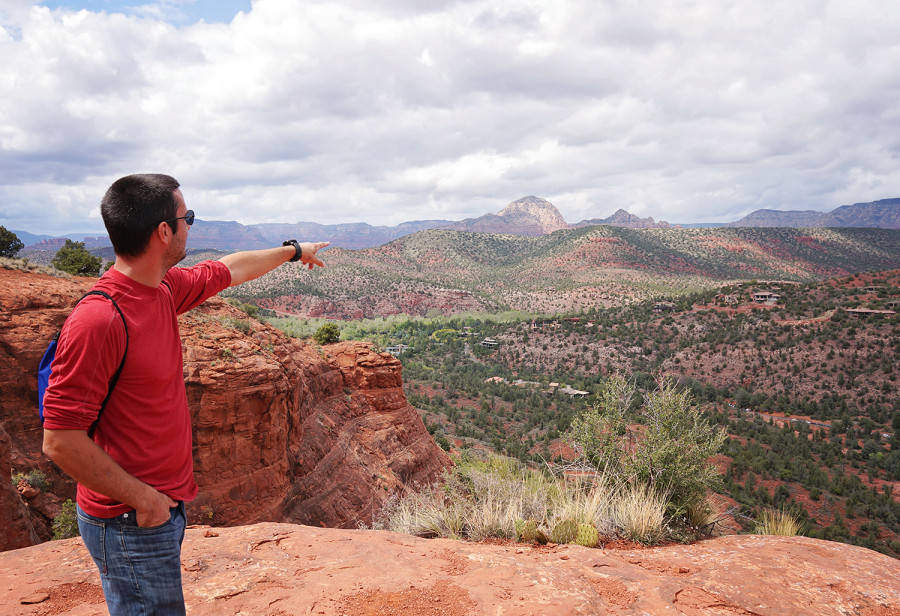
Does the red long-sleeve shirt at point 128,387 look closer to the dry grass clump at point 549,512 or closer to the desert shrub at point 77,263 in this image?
the dry grass clump at point 549,512

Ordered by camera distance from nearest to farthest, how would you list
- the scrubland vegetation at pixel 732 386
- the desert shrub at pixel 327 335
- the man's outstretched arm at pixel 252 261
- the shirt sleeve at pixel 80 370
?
the shirt sleeve at pixel 80 370 → the man's outstretched arm at pixel 252 261 → the desert shrub at pixel 327 335 → the scrubland vegetation at pixel 732 386

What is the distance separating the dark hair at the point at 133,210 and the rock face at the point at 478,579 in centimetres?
338

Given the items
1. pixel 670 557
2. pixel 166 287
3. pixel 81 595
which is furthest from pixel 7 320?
pixel 670 557

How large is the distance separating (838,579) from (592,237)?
115 meters

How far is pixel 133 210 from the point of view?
2213 millimetres

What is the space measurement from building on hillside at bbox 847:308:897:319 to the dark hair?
172 ft

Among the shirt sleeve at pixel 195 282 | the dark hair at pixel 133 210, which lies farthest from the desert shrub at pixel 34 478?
the dark hair at pixel 133 210

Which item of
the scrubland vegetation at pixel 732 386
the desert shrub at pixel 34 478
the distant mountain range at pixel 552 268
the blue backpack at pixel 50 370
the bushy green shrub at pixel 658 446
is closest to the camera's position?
the blue backpack at pixel 50 370

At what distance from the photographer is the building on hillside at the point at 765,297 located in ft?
164

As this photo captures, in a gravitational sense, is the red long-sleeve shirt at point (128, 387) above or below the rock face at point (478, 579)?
above

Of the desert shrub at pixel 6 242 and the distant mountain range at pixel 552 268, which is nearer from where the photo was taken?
the desert shrub at pixel 6 242

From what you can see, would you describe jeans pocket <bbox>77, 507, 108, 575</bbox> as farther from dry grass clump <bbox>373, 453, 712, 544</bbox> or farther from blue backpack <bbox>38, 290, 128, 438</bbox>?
dry grass clump <bbox>373, 453, 712, 544</bbox>

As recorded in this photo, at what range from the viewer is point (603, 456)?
7426 mm

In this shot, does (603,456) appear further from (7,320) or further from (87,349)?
(7,320)
